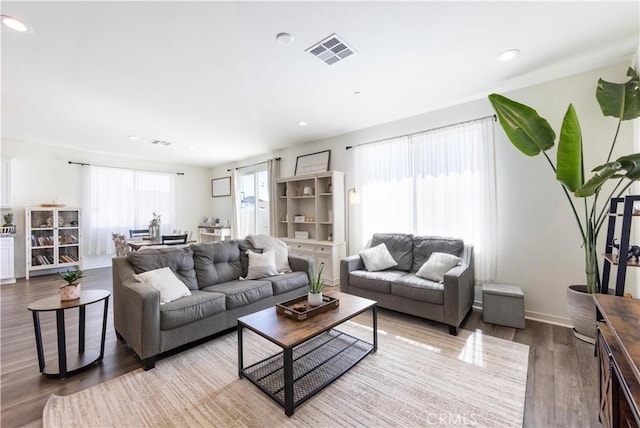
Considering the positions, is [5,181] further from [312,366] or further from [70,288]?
[312,366]

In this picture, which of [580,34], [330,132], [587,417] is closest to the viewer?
[587,417]

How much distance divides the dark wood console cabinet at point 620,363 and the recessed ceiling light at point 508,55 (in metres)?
2.25

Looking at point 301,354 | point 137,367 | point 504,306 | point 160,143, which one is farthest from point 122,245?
point 504,306

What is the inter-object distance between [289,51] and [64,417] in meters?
3.21

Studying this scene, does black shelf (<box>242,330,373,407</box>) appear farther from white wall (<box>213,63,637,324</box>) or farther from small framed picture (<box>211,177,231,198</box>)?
small framed picture (<box>211,177,231,198</box>)

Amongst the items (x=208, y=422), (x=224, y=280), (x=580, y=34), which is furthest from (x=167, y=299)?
(x=580, y=34)

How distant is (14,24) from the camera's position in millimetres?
2025

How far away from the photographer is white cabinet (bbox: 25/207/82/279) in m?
5.31

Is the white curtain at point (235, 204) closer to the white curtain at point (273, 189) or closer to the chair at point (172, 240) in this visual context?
the white curtain at point (273, 189)

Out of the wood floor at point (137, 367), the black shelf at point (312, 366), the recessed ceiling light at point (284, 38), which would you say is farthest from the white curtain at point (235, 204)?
the recessed ceiling light at point (284, 38)

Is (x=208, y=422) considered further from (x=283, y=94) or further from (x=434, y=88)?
(x=434, y=88)

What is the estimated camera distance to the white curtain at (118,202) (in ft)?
20.2

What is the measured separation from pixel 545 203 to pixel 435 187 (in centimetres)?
124

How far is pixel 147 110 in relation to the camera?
12.3 ft
